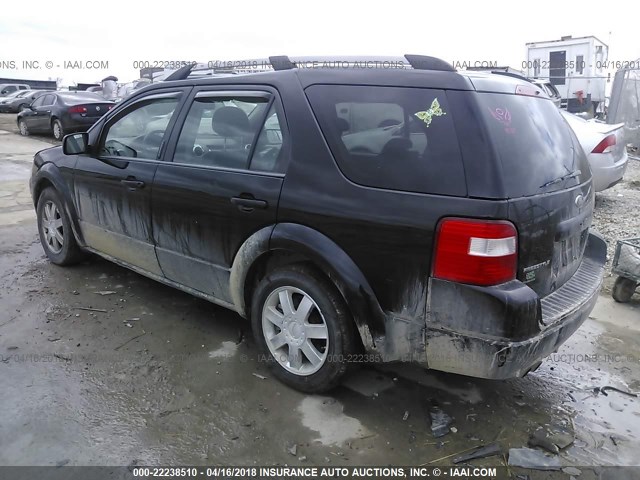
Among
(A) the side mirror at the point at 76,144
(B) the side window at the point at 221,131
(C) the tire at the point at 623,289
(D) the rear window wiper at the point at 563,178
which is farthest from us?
(C) the tire at the point at 623,289

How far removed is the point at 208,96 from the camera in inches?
136

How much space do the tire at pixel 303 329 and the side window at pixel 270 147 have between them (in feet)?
2.02

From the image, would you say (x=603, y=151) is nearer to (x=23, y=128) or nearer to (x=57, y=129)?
(x=57, y=129)

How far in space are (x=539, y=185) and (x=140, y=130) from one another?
2947 millimetres

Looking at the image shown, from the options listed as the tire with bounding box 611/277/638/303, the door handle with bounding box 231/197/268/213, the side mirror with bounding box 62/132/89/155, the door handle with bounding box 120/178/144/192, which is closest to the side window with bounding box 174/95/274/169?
the door handle with bounding box 231/197/268/213

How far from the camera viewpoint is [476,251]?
7.53 ft

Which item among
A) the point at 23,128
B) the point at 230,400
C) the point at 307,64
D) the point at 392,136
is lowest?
the point at 230,400

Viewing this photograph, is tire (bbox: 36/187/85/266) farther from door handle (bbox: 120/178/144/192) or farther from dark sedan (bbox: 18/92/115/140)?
dark sedan (bbox: 18/92/115/140)

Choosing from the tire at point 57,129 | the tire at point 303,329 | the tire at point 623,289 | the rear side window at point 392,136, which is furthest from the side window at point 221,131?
the tire at point 57,129

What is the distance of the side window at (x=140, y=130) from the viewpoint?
374 centimetres

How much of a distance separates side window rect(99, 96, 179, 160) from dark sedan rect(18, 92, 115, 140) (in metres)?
10.2

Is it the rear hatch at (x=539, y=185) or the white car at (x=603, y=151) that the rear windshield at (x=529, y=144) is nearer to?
the rear hatch at (x=539, y=185)

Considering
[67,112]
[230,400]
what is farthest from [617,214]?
[67,112]

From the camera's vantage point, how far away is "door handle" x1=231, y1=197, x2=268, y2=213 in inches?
117
